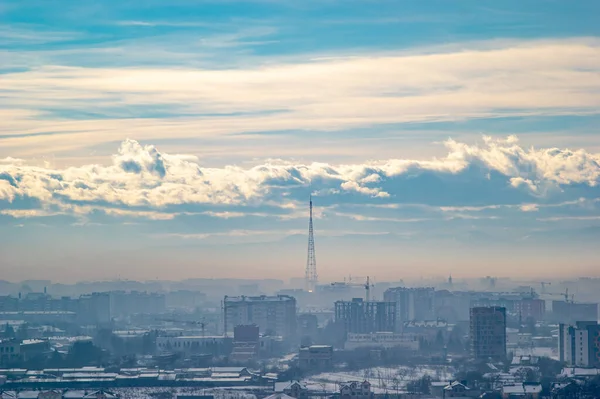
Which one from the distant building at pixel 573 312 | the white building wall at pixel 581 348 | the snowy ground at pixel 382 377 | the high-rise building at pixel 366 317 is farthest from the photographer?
the distant building at pixel 573 312

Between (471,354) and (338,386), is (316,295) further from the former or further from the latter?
(338,386)

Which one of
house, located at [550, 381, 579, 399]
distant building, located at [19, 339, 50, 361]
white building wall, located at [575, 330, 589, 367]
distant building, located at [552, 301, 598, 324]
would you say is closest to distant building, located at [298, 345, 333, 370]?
white building wall, located at [575, 330, 589, 367]

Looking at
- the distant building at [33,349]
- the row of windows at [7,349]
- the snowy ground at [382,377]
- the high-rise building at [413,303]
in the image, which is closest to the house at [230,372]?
the snowy ground at [382,377]

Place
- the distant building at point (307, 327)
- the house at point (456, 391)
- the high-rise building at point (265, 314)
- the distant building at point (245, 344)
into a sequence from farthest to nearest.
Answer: the high-rise building at point (265, 314), the distant building at point (307, 327), the distant building at point (245, 344), the house at point (456, 391)

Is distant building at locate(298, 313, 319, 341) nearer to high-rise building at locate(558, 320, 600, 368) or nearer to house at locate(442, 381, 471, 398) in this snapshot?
high-rise building at locate(558, 320, 600, 368)

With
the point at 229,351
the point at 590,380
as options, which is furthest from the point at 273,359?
the point at 590,380

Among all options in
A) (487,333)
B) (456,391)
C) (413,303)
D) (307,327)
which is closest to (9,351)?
(487,333)

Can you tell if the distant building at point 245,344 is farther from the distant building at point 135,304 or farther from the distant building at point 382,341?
the distant building at point 135,304
